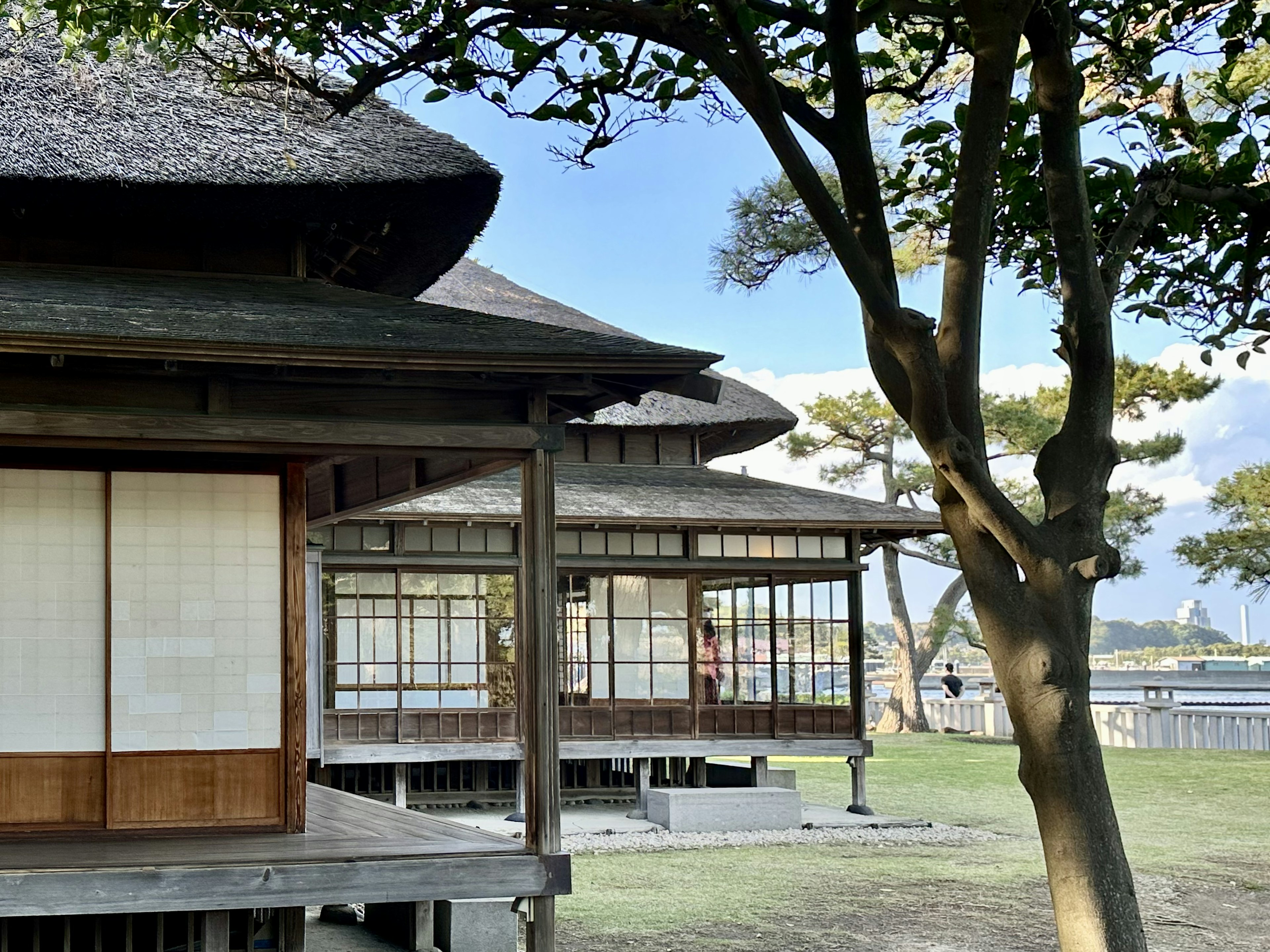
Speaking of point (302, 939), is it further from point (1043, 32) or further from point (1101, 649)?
point (1101, 649)

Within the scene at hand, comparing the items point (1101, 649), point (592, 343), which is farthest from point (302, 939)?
point (1101, 649)

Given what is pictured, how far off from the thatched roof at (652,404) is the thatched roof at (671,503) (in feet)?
2.62

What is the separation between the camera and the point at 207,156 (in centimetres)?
895

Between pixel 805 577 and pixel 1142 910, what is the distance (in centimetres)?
693

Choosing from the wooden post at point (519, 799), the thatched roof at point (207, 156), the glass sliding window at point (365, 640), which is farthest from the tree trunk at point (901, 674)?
the thatched roof at point (207, 156)

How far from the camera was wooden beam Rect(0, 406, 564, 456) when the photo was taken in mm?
6781

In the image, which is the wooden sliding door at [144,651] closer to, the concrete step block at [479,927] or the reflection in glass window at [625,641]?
the concrete step block at [479,927]

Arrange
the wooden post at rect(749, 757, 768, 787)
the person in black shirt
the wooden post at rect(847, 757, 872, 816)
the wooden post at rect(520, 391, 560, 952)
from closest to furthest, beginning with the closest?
the wooden post at rect(520, 391, 560, 952) < the wooden post at rect(847, 757, 872, 816) < the wooden post at rect(749, 757, 768, 787) < the person in black shirt

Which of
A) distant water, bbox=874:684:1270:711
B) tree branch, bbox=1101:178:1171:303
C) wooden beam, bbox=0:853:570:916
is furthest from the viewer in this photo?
→ distant water, bbox=874:684:1270:711

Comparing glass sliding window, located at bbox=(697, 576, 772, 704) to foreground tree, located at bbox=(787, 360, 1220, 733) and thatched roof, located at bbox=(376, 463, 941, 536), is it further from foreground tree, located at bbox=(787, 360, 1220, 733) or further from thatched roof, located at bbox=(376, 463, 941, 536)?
foreground tree, located at bbox=(787, 360, 1220, 733)

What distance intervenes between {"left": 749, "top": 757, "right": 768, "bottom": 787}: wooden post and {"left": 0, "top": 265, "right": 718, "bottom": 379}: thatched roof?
32.2 ft

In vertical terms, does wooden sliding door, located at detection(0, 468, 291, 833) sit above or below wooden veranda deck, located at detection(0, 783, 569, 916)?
above

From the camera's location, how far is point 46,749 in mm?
7586

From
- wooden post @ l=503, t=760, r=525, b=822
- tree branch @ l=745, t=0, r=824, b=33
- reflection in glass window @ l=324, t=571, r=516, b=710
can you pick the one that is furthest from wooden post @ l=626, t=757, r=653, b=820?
tree branch @ l=745, t=0, r=824, b=33
